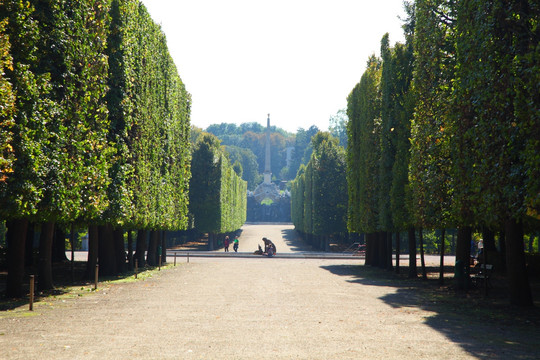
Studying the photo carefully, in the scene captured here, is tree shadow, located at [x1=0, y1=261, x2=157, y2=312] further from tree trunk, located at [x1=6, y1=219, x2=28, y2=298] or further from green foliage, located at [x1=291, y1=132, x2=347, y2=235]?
green foliage, located at [x1=291, y1=132, x2=347, y2=235]

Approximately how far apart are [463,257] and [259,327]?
1367 centimetres

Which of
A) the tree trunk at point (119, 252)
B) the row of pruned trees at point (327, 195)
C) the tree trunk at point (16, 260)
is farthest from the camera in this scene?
the row of pruned trees at point (327, 195)

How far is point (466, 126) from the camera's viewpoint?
19.3 metres

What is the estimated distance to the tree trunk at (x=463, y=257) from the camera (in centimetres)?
2370

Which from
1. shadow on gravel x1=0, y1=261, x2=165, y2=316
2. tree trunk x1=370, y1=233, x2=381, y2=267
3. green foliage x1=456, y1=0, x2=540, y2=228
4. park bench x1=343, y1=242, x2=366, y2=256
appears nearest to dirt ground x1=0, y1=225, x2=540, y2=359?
shadow on gravel x1=0, y1=261, x2=165, y2=316

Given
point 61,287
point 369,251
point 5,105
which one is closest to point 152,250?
point 369,251

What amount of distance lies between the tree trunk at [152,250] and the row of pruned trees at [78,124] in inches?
182

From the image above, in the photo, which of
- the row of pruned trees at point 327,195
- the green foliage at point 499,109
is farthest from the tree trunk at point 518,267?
the row of pruned trees at point 327,195

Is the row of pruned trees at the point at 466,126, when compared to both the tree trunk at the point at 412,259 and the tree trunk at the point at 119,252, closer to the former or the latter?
the tree trunk at the point at 412,259

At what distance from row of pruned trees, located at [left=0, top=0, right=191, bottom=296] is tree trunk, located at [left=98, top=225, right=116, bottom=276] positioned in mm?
55

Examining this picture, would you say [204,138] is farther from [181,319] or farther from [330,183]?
[181,319]

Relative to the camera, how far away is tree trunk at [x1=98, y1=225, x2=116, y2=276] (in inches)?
1134

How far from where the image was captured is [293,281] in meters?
26.9

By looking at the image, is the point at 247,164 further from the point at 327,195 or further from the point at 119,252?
the point at 119,252
